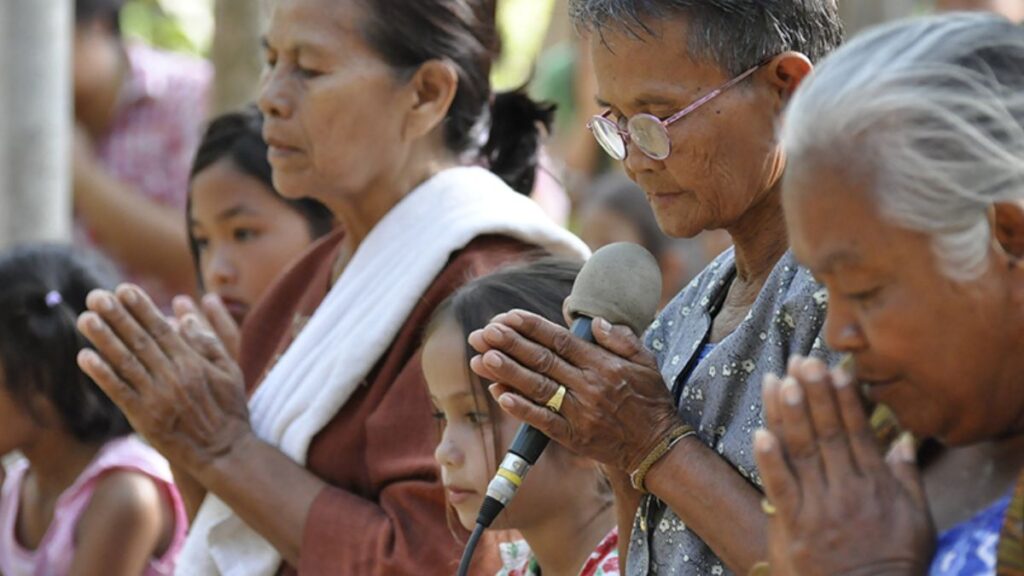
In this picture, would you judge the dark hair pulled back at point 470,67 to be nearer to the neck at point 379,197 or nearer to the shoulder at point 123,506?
the neck at point 379,197

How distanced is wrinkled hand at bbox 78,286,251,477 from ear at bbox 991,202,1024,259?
2.15m

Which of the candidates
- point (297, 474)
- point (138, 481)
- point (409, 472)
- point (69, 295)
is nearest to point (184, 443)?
point (297, 474)

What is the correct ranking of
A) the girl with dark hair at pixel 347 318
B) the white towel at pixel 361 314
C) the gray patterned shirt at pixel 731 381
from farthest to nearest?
the white towel at pixel 361 314, the girl with dark hair at pixel 347 318, the gray patterned shirt at pixel 731 381

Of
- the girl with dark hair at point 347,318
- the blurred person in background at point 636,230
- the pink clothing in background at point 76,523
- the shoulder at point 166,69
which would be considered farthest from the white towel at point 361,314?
the blurred person in background at point 636,230

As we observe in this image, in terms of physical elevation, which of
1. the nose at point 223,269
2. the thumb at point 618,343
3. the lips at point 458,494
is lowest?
the nose at point 223,269

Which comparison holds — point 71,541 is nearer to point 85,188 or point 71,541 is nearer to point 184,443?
point 184,443

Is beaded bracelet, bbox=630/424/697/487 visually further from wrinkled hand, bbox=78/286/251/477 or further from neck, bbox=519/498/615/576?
wrinkled hand, bbox=78/286/251/477

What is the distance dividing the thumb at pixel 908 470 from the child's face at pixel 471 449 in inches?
47.6

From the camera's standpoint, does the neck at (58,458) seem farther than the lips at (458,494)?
Yes

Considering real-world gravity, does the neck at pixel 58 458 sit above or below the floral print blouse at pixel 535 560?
below

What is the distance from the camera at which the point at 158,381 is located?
3746 millimetres

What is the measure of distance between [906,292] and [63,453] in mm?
3182

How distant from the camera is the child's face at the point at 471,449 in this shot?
3.22 metres

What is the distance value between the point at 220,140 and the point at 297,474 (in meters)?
1.43
